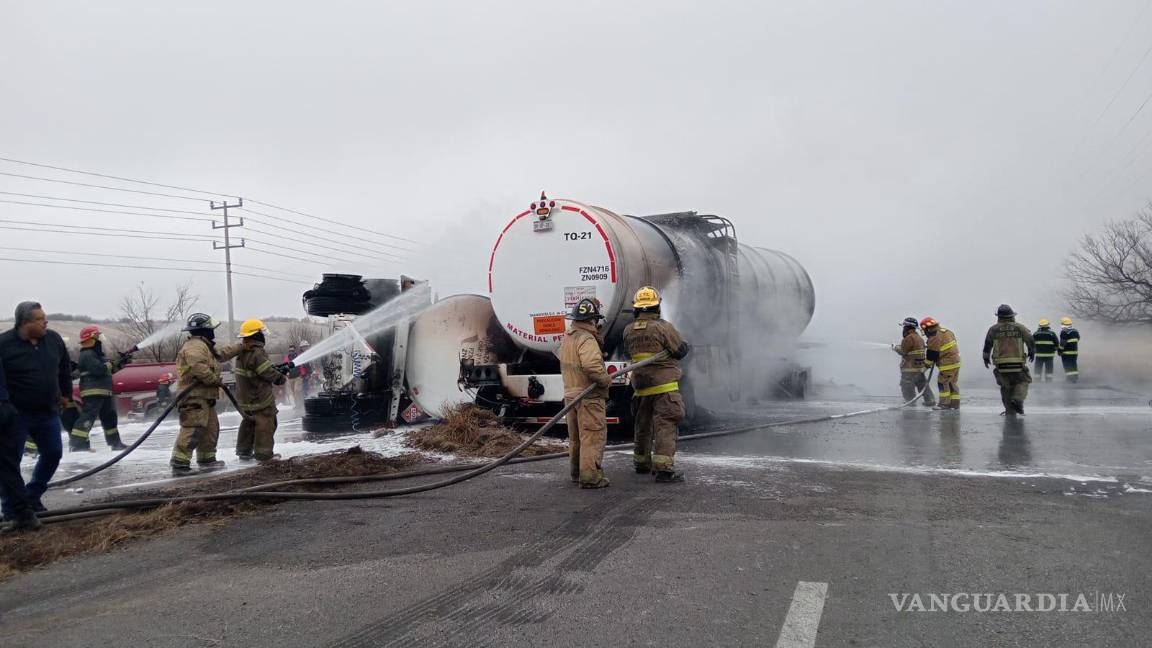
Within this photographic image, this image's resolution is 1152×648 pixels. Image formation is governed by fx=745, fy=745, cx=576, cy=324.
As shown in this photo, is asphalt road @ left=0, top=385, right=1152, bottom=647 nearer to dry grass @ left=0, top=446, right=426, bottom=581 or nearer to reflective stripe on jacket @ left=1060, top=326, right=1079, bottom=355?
dry grass @ left=0, top=446, right=426, bottom=581

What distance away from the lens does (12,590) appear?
4.15 m

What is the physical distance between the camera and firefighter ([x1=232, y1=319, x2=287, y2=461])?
318 inches

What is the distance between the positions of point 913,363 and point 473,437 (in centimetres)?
864

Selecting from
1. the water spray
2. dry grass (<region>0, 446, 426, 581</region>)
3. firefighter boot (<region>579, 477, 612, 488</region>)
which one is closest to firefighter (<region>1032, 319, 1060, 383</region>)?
the water spray

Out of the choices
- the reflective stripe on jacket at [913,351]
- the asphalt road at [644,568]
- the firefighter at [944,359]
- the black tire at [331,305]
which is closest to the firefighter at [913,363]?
the reflective stripe on jacket at [913,351]

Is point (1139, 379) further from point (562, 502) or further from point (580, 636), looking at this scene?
point (580, 636)

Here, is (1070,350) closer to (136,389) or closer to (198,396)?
(198,396)

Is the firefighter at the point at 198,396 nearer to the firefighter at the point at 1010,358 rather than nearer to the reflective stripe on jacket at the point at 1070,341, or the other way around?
the firefighter at the point at 1010,358

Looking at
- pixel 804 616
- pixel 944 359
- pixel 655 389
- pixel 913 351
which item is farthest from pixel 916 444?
pixel 804 616

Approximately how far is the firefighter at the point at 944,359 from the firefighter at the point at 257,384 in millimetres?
10051

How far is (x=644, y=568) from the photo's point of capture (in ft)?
13.4

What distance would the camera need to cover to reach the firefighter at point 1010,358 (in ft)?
35.9

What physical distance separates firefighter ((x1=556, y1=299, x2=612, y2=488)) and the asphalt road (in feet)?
0.85

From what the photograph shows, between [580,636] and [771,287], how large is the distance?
453 inches
